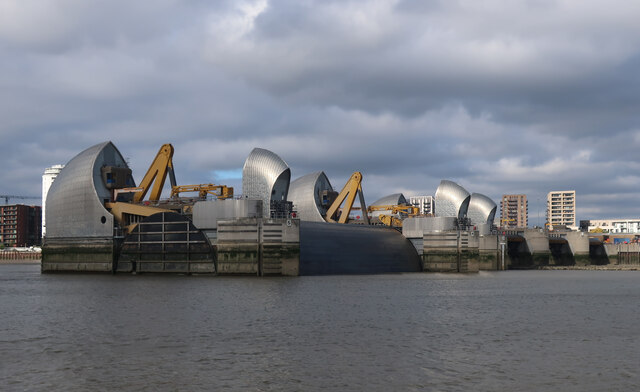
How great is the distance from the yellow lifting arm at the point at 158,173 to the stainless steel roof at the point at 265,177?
11958 mm

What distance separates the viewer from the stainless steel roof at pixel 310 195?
128 meters

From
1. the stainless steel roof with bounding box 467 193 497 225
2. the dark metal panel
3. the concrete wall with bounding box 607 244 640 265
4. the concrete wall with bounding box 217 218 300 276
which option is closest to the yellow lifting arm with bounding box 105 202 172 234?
the concrete wall with bounding box 217 218 300 276

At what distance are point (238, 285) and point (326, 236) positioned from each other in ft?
99.9

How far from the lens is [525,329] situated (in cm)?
3569

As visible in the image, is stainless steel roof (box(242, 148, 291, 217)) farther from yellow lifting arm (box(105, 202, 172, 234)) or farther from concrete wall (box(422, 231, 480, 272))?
concrete wall (box(422, 231, 480, 272))

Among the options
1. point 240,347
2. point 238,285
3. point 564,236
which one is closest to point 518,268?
point 564,236

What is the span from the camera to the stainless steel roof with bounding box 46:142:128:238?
297ft

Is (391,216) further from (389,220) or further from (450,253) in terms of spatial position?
(450,253)

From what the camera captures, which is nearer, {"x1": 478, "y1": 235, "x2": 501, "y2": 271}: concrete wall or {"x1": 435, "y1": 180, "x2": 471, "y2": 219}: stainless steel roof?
{"x1": 478, "y1": 235, "x2": 501, "y2": 271}: concrete wall

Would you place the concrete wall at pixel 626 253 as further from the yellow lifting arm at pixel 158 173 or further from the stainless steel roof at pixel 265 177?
the yellow lifting arm at pixel 158 173

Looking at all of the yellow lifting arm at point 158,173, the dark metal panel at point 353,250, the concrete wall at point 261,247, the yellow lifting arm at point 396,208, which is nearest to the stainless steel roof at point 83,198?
the yellow lifting arm at point 158,173

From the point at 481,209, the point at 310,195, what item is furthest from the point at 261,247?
the point at 481,209

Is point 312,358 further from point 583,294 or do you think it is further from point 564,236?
point 564,236

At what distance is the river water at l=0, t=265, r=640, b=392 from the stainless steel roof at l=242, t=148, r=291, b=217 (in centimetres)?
4510
